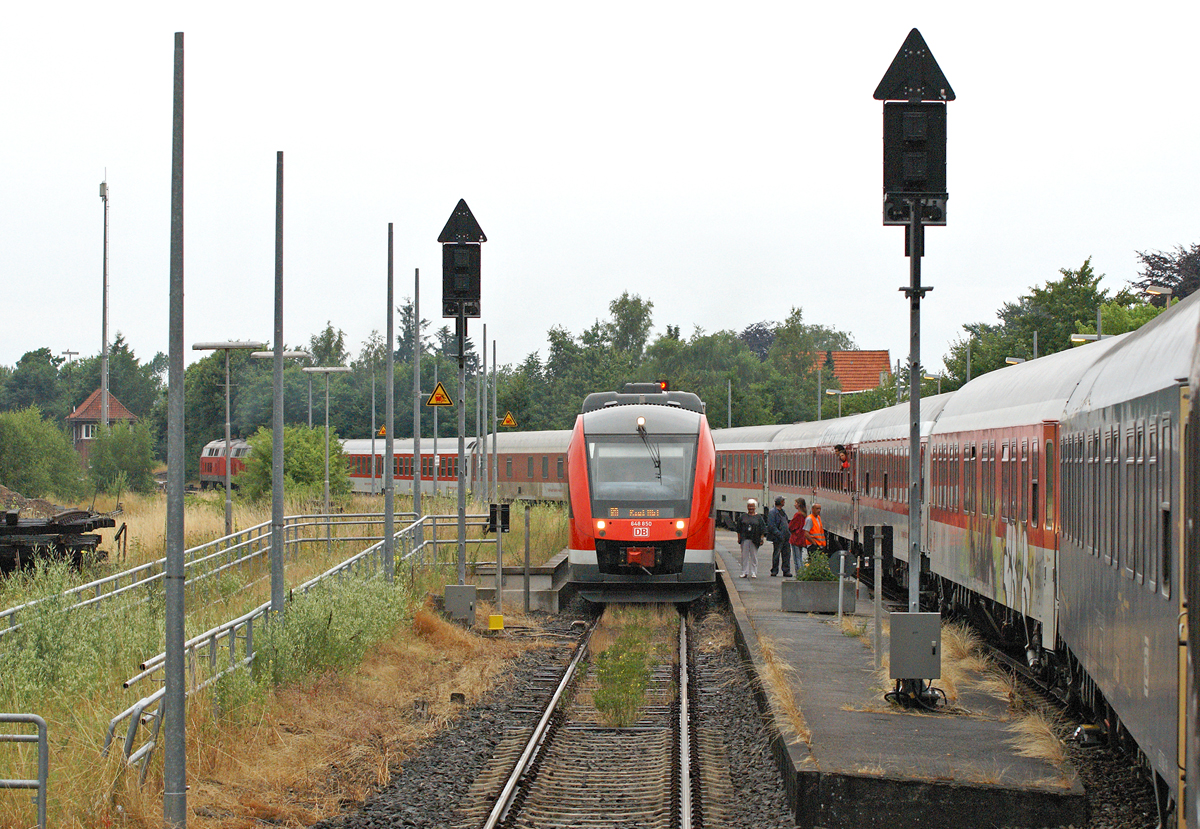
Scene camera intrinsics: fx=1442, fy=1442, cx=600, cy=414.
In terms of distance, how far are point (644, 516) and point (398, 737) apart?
30.9 ft

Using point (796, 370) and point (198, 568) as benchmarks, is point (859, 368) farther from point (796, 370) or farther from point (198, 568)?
point (198, 568)

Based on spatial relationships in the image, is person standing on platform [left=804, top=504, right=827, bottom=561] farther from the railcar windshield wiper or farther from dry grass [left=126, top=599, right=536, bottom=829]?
dry grass [left=126, top=599, right=536, bottom=829]

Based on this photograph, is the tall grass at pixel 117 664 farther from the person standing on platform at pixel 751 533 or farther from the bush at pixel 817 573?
the person standing on platform at pixel 751 533

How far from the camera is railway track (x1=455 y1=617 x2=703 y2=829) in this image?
10172 millimetres

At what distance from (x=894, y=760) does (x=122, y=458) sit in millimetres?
49651

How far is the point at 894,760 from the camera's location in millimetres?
10117

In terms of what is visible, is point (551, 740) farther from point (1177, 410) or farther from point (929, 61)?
point (1177, 410)

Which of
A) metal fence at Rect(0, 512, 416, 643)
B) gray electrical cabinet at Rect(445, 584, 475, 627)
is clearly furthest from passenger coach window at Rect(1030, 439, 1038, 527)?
gray electrical cabinet at Rect(445, 584, 475, 627)

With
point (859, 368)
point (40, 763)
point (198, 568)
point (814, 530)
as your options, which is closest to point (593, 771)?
point (40, 763)

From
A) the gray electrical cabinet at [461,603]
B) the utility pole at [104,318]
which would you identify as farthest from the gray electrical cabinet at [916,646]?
the utility pole at [104,318]

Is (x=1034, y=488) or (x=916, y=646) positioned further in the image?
(x=1034, y=488)

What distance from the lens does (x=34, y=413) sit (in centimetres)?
5306

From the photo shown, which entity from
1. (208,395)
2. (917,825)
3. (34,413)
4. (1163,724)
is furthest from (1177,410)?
(208,395)

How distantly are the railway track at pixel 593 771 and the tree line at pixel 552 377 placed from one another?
19.9m
